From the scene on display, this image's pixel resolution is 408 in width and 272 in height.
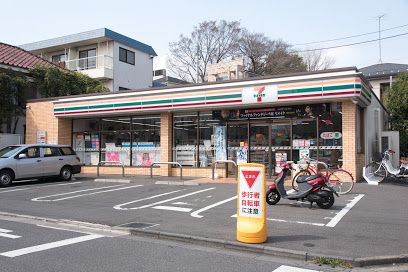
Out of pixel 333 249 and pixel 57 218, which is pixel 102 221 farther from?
pixel 333 249

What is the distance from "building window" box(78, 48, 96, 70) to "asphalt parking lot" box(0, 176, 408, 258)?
18829mm

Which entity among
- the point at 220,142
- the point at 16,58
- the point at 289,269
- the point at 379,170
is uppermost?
the point at 16,58

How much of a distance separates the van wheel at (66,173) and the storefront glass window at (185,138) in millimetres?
4668

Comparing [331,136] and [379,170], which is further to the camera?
[379,170]

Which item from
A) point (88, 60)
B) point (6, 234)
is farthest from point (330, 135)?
point (88, 60)

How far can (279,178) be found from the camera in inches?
428

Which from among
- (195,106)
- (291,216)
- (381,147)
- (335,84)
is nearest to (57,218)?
(291,216)

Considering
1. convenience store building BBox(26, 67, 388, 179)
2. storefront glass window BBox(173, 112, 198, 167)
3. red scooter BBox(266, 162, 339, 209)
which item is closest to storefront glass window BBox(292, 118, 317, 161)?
convenience store building BBox(26, 67, 388, 179)

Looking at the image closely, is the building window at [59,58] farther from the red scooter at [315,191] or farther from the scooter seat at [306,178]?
the red scooter at [315,191]

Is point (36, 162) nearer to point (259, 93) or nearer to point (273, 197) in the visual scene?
point (259, 93)

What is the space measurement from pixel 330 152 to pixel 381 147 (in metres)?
6.76

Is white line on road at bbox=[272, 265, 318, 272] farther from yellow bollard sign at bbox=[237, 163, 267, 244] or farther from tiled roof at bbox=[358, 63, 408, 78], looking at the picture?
tiled roof at bbox=[358, 63, 408, 78]

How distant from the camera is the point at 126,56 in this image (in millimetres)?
34406

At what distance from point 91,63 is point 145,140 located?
620 inches
